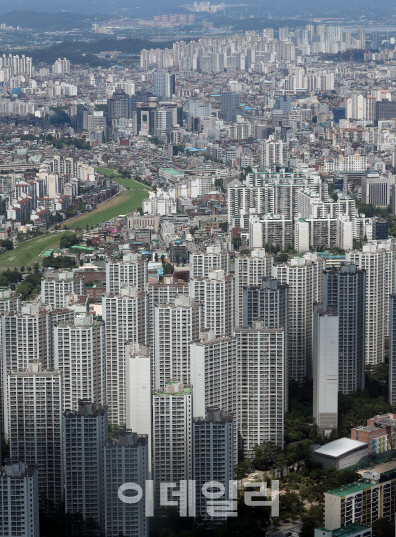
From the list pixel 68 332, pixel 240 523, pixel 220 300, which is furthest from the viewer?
pixel 220 300

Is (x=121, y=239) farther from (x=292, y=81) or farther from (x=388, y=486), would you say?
(x=292, y=81)

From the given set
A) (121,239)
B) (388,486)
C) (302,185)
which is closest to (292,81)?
(302,185)

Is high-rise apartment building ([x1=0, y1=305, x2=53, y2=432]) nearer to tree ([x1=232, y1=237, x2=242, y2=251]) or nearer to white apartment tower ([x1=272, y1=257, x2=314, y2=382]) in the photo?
white apartment tower ([x1=272, y1=257, x2=314, y2=382])

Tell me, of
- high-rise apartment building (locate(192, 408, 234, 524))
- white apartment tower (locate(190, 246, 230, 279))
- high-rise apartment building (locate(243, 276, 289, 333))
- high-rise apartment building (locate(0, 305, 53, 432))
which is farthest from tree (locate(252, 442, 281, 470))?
white apartment tower (locate(190, 246, 230, 279))

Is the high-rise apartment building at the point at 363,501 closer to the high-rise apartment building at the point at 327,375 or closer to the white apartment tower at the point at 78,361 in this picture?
the high-rise apartment building at the point at 327,375

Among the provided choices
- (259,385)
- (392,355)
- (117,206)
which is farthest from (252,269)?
(117,206)

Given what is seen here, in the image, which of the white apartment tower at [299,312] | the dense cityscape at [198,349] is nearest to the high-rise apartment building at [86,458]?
the dense cityscape at [198,349]
